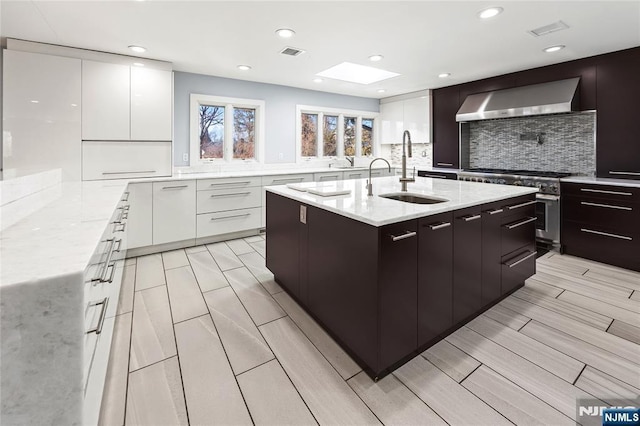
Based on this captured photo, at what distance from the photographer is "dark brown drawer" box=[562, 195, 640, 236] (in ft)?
10.6

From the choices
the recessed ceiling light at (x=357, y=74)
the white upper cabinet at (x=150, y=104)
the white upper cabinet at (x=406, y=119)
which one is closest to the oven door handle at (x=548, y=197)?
the white upper cabinet at (x=406, y=119)

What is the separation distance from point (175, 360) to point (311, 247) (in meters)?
1.07

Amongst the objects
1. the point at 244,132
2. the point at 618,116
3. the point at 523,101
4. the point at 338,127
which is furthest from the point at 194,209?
the point at 618,116

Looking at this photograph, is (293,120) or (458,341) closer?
(458,341)

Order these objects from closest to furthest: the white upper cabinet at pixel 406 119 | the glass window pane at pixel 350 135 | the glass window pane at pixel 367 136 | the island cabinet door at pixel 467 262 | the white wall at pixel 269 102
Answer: the island cabinet door at pixel 467 262 → the white wall at pixel 269 102 → the white upper cabinet at pixel 406 119 → the glass window pane at pixel 350 135 → the glass window pane at pixel 367 136

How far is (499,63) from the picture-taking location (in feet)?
13.2

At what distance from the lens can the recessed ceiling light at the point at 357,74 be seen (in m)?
4.66

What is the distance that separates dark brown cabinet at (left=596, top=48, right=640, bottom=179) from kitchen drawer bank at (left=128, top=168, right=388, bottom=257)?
3810mm

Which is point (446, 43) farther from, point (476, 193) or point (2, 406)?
point (2, 406)

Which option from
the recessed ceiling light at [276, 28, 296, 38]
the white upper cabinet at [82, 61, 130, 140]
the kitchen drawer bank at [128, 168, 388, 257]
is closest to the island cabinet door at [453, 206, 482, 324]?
the recessed ceiling light at [276, 28, 296, 38]

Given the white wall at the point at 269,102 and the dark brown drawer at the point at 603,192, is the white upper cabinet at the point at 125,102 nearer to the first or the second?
the white wall at the point at 269,102

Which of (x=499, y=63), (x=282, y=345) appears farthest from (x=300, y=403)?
(x=499, y=63)

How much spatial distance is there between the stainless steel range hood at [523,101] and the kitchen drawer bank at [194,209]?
9.18 feet

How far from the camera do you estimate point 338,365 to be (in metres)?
1.82
